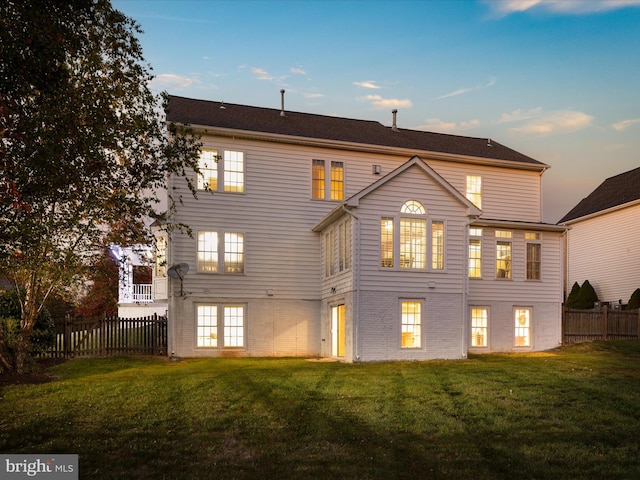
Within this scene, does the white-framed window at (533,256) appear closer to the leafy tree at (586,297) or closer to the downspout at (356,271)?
the downspout at (356,271)

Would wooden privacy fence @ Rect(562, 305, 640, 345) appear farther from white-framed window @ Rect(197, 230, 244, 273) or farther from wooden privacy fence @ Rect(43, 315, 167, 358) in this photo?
wooden privacy fence @ Rect(43, 315, 167, 358)

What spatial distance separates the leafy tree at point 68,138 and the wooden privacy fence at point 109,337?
428cm

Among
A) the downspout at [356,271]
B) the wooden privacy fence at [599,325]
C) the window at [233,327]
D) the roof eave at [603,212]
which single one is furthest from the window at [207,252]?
the roof eave at [603,212]

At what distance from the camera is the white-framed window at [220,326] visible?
21625 mm

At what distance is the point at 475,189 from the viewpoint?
2556 centimetres

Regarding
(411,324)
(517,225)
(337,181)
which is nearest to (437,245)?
(411,324)

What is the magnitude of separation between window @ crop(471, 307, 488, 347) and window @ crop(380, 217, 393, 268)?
572cm

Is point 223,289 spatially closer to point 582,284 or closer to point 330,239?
point 330,239

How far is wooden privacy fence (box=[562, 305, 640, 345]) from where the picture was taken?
25281mm

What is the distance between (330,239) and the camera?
22000 mm

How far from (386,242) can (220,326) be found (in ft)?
23.4

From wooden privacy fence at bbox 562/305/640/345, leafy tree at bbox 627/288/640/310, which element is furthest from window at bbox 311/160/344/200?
leafy tree at bbox 627/288/640/310

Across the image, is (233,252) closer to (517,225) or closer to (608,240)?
(517,225)

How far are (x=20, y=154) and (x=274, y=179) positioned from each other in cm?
1288
